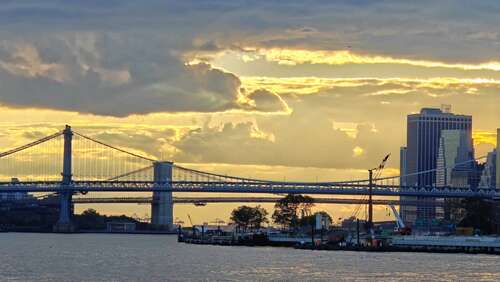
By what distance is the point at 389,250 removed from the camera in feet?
392

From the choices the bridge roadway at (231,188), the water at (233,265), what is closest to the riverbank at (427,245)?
the water at (233,265)

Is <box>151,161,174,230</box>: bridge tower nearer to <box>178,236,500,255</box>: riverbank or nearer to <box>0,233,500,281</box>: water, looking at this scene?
<box>178,236,500,255</box>: riverbank

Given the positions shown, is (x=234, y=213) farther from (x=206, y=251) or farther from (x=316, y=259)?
(x=316, y=259)

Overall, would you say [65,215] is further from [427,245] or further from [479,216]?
[427,245]

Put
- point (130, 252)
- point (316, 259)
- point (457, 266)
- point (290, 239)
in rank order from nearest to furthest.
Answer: point (457, 266) → point (316, 259) → point (130, 252) → point (290, 239)

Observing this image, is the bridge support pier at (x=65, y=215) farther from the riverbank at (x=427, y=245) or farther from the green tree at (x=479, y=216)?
the riverbank at (x=427, y=245)

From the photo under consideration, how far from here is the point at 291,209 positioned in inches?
6555

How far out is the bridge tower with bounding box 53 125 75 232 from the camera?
169125 millimetres

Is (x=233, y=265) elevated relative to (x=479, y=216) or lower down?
lower down

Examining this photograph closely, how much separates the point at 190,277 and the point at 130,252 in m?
35.8

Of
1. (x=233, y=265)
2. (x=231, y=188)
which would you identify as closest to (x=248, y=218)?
(x=231, y=188)

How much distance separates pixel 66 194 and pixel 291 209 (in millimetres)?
24077

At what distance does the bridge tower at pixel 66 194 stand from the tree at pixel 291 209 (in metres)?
22.3

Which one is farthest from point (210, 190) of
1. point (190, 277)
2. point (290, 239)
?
point (190, 277)
